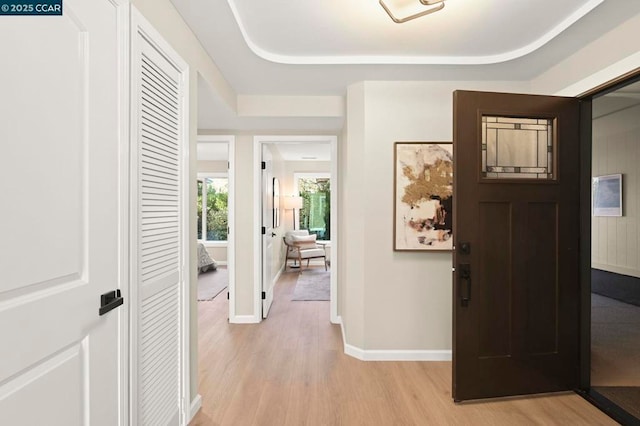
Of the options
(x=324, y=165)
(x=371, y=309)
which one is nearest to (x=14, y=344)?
(x=371, y=309)

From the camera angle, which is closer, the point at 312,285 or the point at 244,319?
the point at 244,319

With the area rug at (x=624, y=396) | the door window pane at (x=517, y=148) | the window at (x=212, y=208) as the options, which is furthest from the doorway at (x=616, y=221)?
the window at (x=212, y=208)

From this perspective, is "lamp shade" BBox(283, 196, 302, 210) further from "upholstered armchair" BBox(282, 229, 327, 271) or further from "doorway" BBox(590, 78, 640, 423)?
"doorway" BBox(590, 78, 640, 423)

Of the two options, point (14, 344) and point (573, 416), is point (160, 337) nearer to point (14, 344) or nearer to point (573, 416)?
point (14, 344)

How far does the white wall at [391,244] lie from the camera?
291 centimetres

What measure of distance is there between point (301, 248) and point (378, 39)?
5.07m

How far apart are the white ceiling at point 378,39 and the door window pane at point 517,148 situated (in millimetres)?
567

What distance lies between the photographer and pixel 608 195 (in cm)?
480

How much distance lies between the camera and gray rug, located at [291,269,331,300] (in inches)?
196

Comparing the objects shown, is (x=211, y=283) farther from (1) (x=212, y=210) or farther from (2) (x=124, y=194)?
(2) (x=124, y=194)

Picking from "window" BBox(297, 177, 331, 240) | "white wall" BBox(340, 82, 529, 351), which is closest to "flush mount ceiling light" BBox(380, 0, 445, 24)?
"white wall" BBox(340, 82, 529, 351)

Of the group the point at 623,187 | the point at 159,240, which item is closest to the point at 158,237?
the point at 159,240

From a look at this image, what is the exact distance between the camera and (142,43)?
149 centimetres

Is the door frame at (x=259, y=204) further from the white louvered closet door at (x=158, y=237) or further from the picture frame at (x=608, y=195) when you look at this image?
the picture frame at (x=608, y=195)
